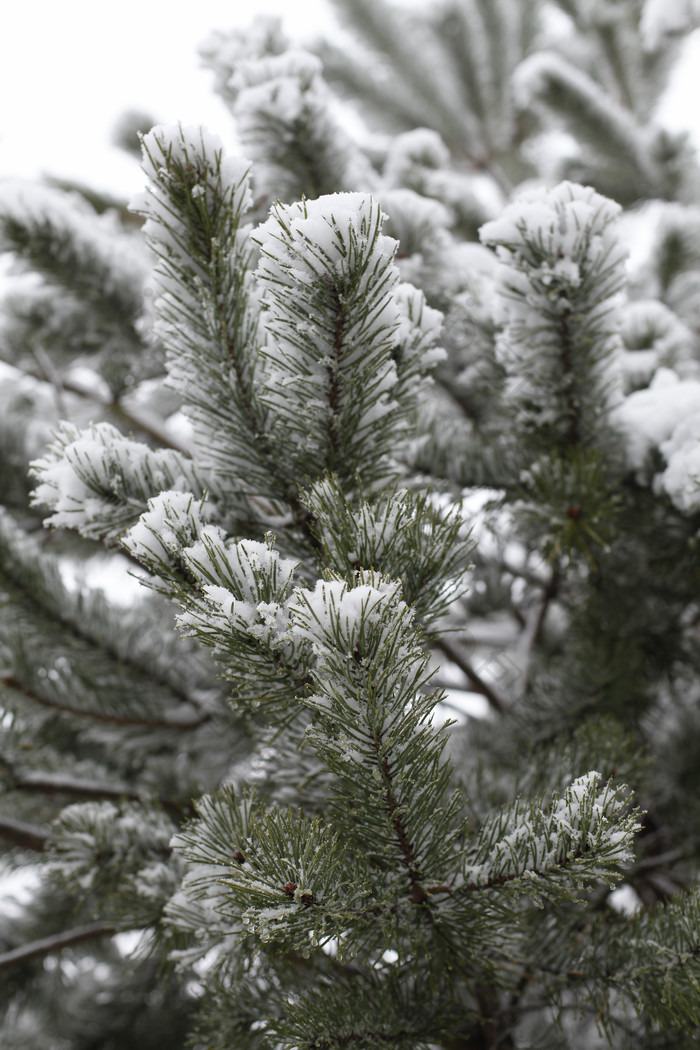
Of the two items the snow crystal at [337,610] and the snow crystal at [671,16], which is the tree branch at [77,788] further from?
the snow crystal at [671,16]

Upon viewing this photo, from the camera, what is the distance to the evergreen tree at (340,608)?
68 cm

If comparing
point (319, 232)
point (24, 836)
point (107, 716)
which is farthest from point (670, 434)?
point (24, 836)

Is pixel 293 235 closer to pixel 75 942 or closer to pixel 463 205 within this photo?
pixel 75 942

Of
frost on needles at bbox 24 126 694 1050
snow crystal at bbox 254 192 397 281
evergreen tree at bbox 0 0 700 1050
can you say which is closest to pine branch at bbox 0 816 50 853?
evergreen tree at bbox 0 0 700 1050

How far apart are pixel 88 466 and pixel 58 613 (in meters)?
0.64

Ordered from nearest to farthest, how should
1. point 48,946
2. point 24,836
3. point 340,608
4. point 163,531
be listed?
1. point 340,608
2. point 163,531
3. point 24,836
4. point 48,946

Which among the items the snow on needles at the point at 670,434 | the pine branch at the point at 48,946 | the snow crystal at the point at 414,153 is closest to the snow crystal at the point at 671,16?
the snow crystal at the point at 414,153

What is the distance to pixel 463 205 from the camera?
7.55 feet

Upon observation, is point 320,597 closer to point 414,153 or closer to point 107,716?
point 107,716

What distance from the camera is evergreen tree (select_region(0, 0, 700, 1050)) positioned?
68 centimetres

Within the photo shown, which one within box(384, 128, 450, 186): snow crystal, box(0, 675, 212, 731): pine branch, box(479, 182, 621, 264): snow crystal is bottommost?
box(0, 675, 212, 731): pine branch

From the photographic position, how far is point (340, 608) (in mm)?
585

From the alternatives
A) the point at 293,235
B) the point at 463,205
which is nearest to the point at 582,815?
the point at 293,235

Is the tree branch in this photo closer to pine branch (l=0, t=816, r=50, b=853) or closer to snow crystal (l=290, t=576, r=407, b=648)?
pine branch (l=0, t=816, r=50, b=853)
